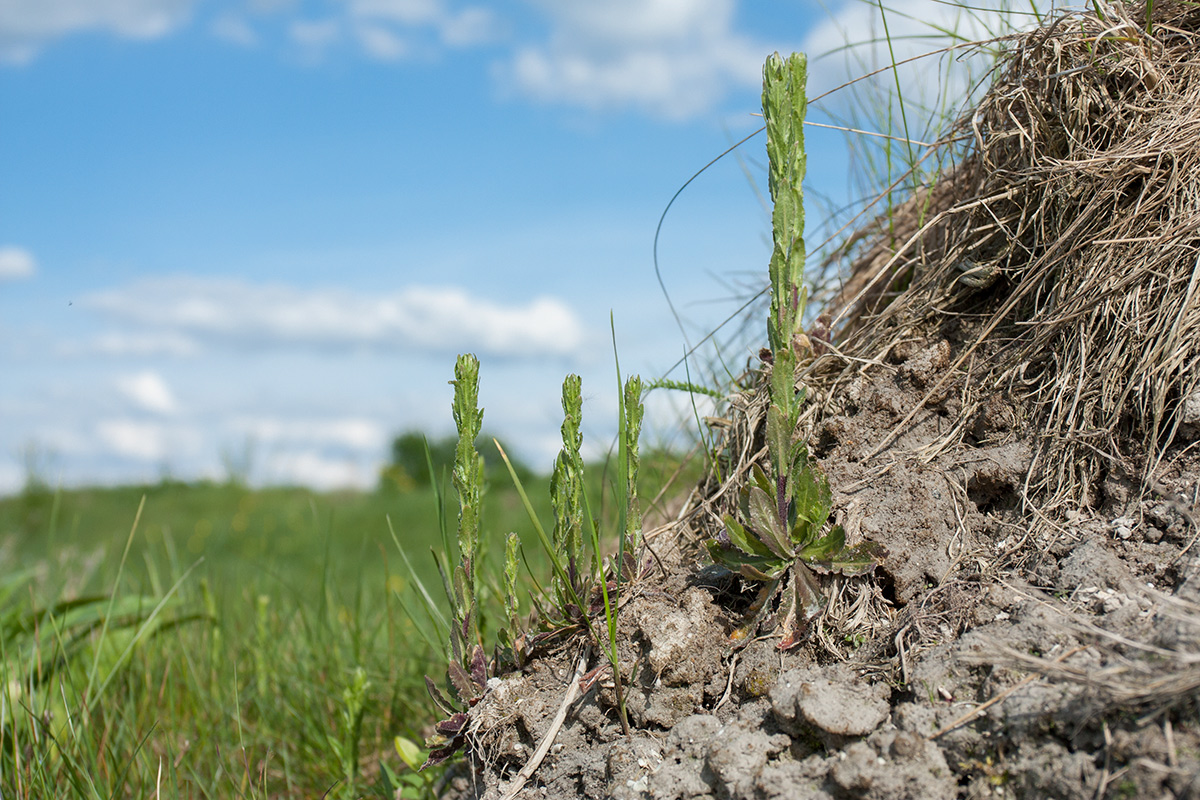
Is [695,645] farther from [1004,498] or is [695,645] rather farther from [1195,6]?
[1195,6]

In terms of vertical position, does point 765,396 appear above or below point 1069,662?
above

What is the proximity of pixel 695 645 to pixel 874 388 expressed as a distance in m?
0.89

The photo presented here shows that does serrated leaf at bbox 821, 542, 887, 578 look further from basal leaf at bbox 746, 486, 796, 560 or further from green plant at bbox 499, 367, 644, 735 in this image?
green plant at bbox 499, 367, 644, 735

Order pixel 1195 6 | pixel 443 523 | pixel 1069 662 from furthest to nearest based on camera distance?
pixel 1195 6
pixel 443 523
pixel 1069 662

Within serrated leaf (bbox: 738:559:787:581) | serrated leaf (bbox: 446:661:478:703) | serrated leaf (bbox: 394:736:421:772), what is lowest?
serrated leaf (bbox: 394:736:421:772)

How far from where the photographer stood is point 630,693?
193 centimetres

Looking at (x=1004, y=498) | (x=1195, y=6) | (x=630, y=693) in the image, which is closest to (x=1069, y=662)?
(x=1004, y=498)

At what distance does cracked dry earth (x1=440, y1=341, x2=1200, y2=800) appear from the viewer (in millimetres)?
1405

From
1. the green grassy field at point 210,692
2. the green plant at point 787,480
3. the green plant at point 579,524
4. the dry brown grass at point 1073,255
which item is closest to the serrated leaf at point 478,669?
the green plant at point 579,524

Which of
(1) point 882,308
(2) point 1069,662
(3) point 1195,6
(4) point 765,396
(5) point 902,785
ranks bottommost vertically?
(5) point 902,785

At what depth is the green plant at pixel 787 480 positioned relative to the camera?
1805 mm

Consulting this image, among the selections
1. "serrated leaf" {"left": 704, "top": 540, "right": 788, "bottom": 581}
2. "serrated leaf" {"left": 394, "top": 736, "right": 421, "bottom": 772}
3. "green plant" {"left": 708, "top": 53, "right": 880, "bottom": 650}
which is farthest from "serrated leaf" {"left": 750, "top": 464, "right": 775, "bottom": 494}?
"serrated leaf" {"left": 394, "top": 736, "right": 421, "bottom": 772}

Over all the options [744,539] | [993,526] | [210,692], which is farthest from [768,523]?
[210,692]

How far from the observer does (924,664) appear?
1656mm
